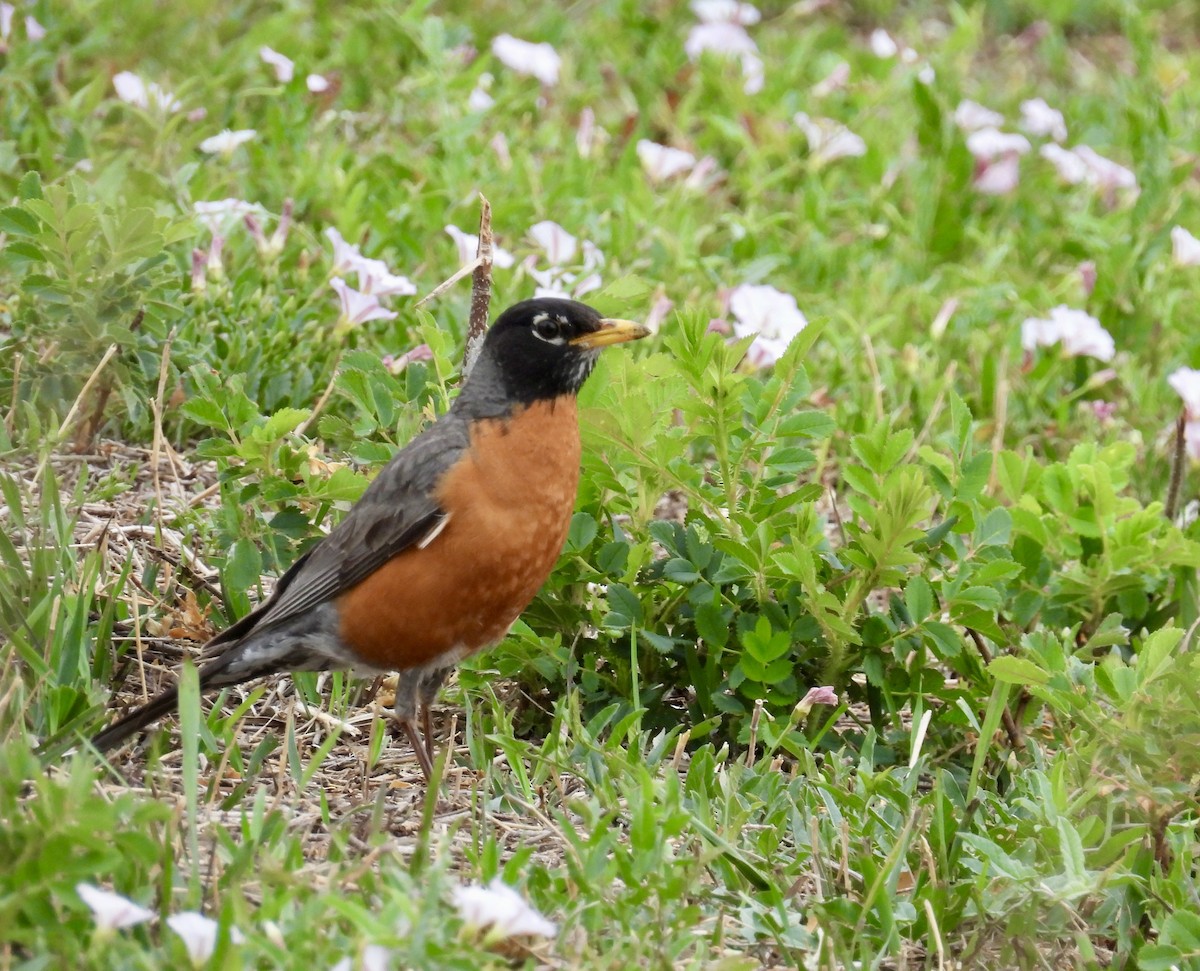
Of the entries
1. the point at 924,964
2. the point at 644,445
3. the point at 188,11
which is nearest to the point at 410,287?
the point at 644,445

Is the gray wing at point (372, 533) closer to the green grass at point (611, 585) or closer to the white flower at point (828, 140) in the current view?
the green grass at point (611, 585)

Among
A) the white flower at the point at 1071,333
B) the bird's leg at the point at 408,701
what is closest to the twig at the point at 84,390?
the bird's leg at the point at 408,701

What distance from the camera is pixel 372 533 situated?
152 inches

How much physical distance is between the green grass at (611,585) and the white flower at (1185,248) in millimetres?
226

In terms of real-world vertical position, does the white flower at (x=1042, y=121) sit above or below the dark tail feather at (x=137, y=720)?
below

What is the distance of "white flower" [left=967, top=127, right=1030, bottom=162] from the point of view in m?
7.02

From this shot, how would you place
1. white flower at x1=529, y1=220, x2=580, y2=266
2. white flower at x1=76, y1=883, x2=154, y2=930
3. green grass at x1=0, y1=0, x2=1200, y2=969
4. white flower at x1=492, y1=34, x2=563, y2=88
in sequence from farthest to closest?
white flower at x1=492, y1=34, x2=563, y2=88, white flower at x1=529, y1=220, x2=580, y2=266, green grass at x1=0, y1=0, x2=1200, y2=969, white flower at x1=76, y1=883, x2=154, y2=930

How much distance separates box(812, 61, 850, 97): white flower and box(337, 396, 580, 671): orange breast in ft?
14.1

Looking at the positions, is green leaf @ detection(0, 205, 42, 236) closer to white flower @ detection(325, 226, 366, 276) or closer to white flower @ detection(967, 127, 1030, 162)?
white flower @ detection(325, 226, 366, 276)

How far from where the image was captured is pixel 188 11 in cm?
709

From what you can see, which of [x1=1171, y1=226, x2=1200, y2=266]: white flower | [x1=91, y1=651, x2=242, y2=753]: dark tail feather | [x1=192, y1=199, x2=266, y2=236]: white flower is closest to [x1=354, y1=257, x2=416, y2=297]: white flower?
[x1=192, y1=199, x2=266, y2=236]: white flower

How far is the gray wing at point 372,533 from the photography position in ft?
12.5

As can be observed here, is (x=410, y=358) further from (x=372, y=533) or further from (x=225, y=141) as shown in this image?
(x=225, y=141)

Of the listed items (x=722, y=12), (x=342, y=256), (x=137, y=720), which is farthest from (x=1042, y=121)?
(x=137, y=720)
